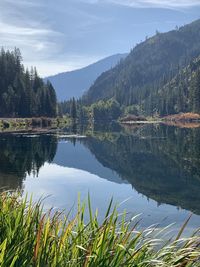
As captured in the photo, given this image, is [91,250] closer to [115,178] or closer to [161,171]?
[115,178]

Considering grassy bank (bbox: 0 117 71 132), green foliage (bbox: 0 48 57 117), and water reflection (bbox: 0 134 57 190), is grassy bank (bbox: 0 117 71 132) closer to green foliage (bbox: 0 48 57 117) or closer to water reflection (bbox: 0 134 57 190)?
green foliage (bbox: 0 48 57 117)

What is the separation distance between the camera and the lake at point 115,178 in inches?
960

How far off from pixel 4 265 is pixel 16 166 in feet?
119

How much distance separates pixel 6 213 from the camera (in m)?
8.78

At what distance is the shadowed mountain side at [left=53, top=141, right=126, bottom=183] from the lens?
38.9m

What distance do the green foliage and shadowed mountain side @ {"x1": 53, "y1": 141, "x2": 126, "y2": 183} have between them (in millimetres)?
108489

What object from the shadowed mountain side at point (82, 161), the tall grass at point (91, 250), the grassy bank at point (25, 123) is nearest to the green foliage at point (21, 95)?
the grassy bank at point (25, 123)

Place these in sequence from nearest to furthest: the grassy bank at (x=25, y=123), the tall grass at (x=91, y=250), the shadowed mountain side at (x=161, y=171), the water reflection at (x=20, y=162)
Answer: the tall grass at (x=91, y=250) → the shadowed mountain side at (x=161, y=171) → the water reflection at (x=20, y=162) → the grassy bank at (x=25, y=123)

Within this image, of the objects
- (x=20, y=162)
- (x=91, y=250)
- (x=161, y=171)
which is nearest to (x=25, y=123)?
(x=20, y=162)

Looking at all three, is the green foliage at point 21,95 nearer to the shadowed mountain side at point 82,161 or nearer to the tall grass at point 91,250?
the shadowed mountain side at point 82,161

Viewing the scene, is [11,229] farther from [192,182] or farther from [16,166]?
[16,166]

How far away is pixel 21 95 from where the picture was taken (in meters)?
173

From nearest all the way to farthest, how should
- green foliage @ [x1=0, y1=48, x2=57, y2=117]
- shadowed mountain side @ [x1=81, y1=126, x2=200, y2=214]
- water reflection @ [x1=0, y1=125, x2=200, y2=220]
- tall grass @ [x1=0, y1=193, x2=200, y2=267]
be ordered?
tall grass @ [x1=0, y1=193, x2=200, y2=267], shadowed mountain side @ [x1=81, y1=126, x2=200, y2=214], water reflection @ [x1=0, y1=125, x2=200, y2=220], green foliage @ [x1=0, y1=48, x2=57, y2=117]

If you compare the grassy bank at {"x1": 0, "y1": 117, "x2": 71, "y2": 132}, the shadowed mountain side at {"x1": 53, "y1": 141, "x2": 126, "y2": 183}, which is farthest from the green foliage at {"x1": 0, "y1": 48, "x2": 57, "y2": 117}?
the shadowed mountain side at {"x1": 53, "y1": 141, "x2": 126, "y2": 183}
